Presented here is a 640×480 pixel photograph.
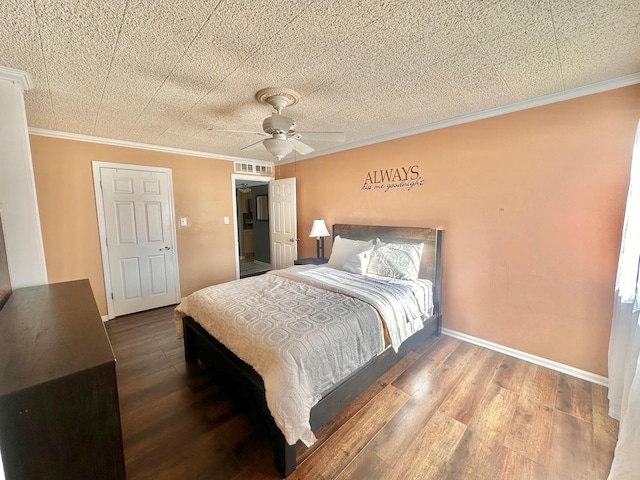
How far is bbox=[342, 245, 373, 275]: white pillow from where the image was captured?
121 inches

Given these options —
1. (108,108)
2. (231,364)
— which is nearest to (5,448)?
(231,364)

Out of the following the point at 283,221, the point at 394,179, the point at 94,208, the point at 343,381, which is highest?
the point at 394,179

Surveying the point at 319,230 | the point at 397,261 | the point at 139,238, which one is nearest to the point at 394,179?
the point at 397,261

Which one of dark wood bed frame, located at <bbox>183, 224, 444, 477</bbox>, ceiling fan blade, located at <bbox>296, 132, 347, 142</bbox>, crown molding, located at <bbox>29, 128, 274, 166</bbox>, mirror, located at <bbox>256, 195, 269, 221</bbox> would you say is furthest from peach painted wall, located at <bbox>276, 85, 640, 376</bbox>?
mirror, located at <bbox>256, 195, 269, 221</bbox>

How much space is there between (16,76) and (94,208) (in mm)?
1916

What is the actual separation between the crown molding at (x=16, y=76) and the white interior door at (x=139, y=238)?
Result: 66.8 inches

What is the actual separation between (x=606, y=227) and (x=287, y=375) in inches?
104

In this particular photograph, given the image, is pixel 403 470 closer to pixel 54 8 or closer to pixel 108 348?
pixel 108 348

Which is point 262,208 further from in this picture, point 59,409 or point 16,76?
point 59,409

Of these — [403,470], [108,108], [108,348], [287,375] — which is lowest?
[403,470]

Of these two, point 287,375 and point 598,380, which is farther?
point 598,380

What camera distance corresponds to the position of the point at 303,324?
70.4 inches

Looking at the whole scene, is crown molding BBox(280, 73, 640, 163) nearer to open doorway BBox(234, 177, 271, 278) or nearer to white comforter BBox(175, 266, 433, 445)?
white comforter BBox(175, 266, 433, 445)

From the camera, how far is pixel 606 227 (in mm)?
2100
